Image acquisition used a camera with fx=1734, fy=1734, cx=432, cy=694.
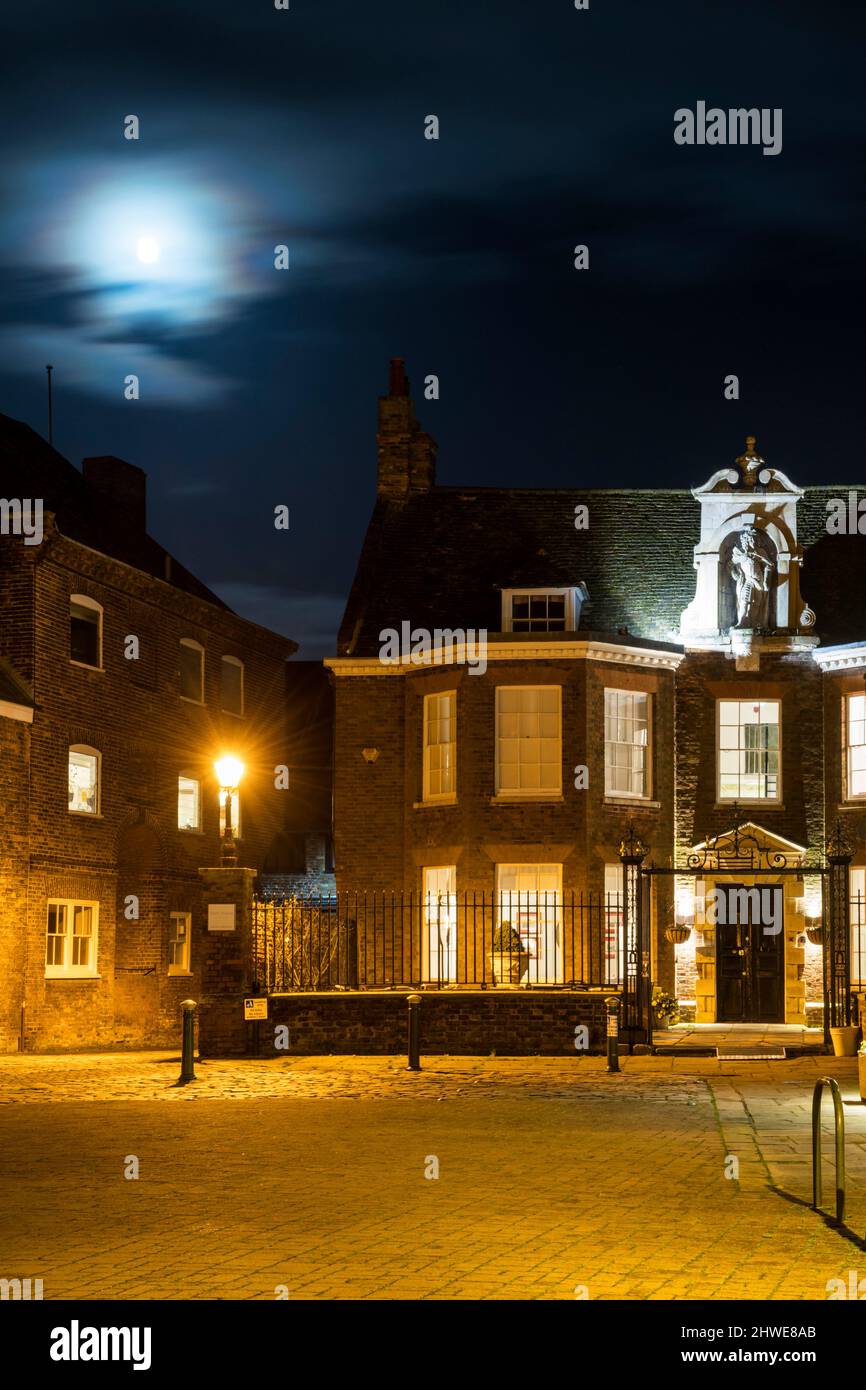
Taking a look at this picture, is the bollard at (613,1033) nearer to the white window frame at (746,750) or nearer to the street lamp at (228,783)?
the street lamp at (228,783)

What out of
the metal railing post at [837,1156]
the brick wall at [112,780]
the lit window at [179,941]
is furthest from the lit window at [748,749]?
the metal railing post at [837,1156]

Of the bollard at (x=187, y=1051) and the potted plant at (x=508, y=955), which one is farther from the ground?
the potted plant at (x=508, y=955)

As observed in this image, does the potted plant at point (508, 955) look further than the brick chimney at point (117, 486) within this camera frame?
No

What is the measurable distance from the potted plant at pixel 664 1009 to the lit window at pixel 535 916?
1742 mm

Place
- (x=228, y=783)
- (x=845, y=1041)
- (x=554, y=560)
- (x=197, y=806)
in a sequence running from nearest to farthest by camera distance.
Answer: (x=228, y=783), (x=845, y=1041), (x=554, y=560), (x=197, y=806)

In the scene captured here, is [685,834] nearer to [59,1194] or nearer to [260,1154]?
[260,1154]

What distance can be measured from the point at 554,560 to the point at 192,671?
904 cm

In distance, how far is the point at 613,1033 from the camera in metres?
22.8

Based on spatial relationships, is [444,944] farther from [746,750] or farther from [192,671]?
[192,671]

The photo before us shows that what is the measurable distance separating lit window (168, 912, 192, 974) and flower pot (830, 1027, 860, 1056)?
Answer: 15.7 metres

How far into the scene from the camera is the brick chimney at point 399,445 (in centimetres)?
3516

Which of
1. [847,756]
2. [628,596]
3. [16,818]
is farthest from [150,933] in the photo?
[847,756]

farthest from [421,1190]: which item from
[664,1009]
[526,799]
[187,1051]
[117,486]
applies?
[117,486]

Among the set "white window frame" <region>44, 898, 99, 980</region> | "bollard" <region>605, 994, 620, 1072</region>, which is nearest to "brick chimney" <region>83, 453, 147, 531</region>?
"white window frame" <region>44, 898, 99, 980</region>
